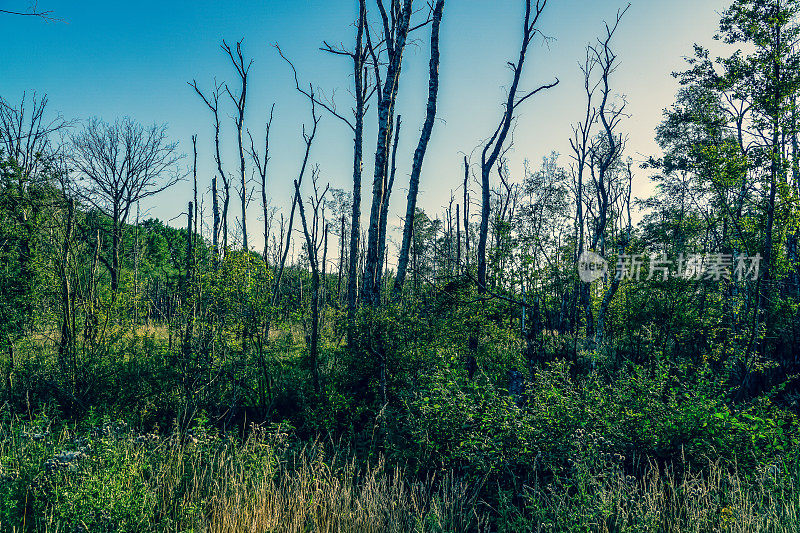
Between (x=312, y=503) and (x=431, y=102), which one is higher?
(x=431, y=102)

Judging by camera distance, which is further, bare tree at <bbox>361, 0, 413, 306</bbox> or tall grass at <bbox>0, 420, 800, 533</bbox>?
bare tree at <bbox>361, 0, 413, 306</bbox>

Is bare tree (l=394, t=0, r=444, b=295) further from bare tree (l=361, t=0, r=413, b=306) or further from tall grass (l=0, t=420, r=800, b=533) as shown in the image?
tall grass (l=0, t=420, r=800, b=533)

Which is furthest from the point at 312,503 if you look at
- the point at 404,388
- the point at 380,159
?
the point at 380,159

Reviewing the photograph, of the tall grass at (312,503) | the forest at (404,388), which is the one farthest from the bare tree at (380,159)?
the tall grass at (312,503)

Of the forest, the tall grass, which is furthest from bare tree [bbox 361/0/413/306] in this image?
the tall grass

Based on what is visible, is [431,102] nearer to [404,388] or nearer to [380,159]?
[380,159]

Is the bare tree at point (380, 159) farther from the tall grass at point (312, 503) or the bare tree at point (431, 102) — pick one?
the tall grass at point (312, 503)

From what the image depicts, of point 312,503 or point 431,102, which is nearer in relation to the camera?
point 312,503

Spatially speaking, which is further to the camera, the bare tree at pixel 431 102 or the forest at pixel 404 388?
the bare tree at pixel 431 102

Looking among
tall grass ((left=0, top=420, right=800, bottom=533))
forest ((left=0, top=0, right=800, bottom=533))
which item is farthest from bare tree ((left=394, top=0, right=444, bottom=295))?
tall grass ((left=0, top=420, right=800, bottom=533))

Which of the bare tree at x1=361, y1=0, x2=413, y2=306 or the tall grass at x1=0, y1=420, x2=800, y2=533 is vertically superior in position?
the bare tree at x1=361, y1=0, x2=413, y2=306

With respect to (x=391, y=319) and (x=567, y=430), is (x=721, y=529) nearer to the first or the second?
(x=567, y=430)

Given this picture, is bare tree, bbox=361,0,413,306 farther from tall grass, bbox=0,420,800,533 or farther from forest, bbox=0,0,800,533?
tall grass, bbox=0,420,800,533

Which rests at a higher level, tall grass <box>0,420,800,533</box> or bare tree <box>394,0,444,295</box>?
bare tree <box>394,0,444,295</box>
